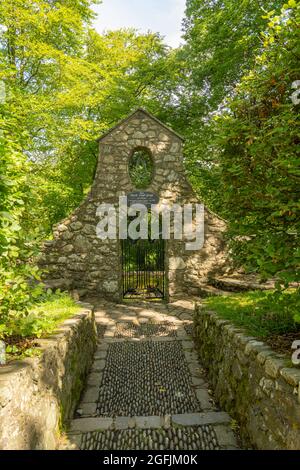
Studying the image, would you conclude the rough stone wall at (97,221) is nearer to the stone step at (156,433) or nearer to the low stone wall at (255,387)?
the low stone wall at (255,387)

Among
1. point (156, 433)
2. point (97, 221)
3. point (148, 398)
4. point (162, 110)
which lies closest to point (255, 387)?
point (156, 433)

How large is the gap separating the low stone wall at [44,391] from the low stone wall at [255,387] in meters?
1.71

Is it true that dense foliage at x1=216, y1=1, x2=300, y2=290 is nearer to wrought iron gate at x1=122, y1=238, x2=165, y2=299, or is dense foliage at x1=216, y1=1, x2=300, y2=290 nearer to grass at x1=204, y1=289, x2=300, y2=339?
grass at x1=204, y1=289, x2=300, y2=339

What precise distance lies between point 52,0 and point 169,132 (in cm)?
703

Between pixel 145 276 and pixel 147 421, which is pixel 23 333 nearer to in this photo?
pixel 147 421

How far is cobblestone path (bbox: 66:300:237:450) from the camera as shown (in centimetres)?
283

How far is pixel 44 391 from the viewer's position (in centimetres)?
247

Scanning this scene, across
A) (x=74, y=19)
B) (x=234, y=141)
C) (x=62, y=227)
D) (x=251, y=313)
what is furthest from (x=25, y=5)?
(x=251, y=313)

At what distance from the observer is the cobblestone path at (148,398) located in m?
2.83

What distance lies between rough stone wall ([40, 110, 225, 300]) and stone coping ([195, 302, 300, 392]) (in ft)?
14.5

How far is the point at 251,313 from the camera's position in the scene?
371 cm

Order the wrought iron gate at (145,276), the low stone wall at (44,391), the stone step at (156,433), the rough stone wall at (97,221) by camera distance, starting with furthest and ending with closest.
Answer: the wrought iron gate at (145,276) → the rough stone wall at (97,221) → the stone step at (156,433) → the low stone wall at (44,391)

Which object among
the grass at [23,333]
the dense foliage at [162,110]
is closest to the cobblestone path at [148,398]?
the grass at [23,333]
